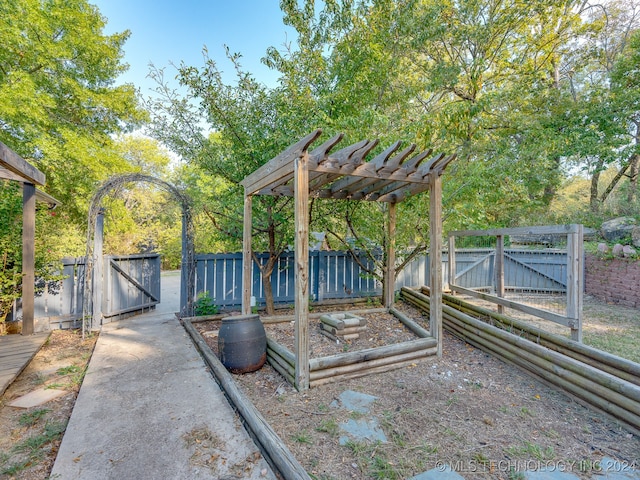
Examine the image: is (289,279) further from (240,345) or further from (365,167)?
(365,167)

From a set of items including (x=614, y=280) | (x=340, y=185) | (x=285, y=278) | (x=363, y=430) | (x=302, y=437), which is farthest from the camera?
(x=614, y=280)

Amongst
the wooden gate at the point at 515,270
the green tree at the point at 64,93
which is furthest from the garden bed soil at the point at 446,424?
the green tree at the point at 64,93

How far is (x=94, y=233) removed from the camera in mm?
4848

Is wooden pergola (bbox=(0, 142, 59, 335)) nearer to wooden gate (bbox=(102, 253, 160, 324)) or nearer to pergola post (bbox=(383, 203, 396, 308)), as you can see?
wooden gate (bbox=(102, 253, 160, 324))

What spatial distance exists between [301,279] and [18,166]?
3.71 meters

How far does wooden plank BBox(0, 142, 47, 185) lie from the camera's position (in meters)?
3.31

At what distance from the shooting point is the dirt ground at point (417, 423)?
2.01m

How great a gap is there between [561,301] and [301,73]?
21.6 ft

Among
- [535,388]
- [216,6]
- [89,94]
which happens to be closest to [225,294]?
[535,388]

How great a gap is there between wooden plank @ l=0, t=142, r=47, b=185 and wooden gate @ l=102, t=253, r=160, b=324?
1.59 meters

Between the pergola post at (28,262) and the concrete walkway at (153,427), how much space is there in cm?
130

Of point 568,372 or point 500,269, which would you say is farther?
point 500,269

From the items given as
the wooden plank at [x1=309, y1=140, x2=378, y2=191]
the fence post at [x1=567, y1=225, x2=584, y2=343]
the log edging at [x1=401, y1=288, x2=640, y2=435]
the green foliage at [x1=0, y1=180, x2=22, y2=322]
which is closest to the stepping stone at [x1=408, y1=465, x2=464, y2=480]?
the log edging at [x1=401, y1=288, x2=640, y2=435]

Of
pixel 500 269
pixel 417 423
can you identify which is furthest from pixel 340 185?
pixel 417 423
